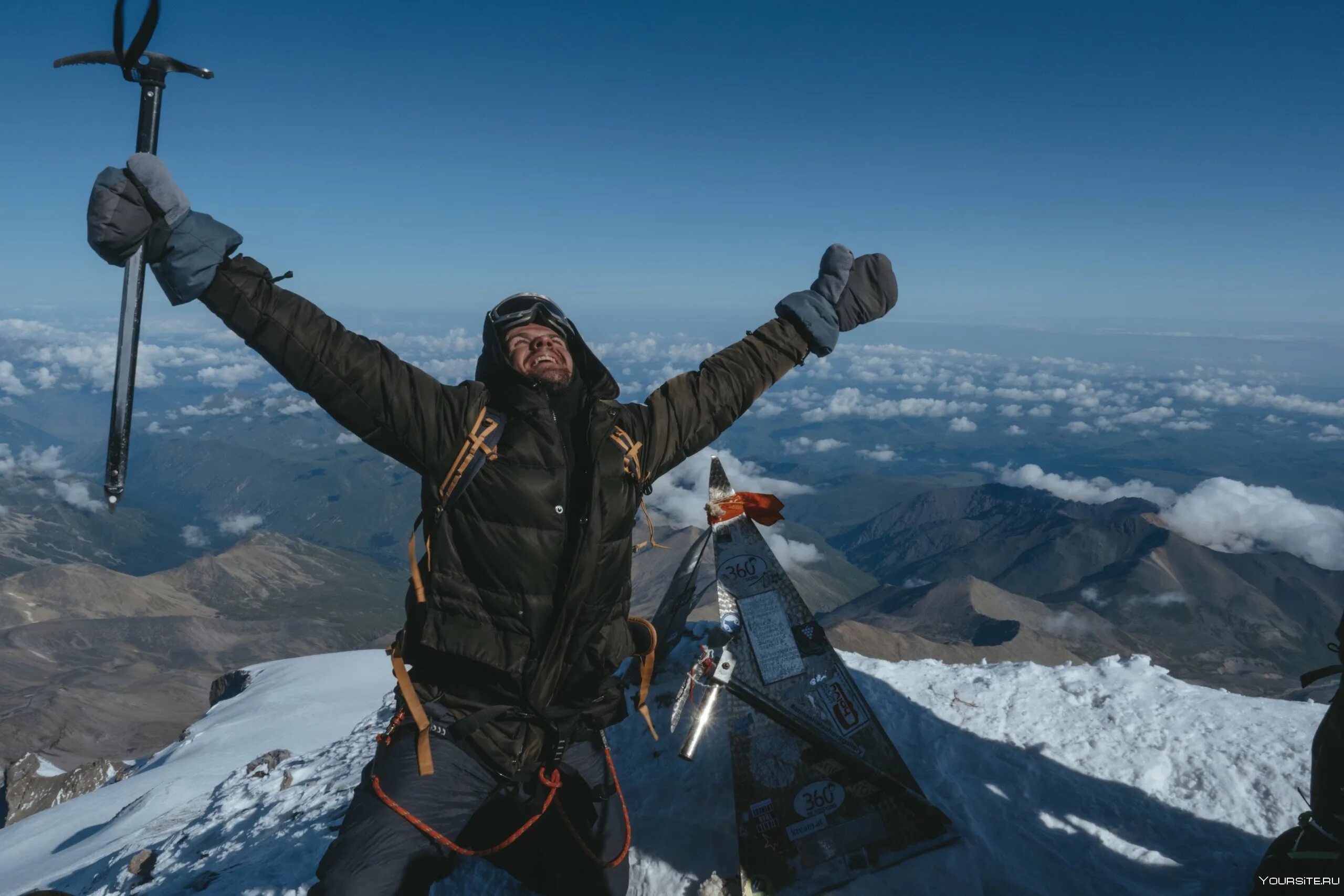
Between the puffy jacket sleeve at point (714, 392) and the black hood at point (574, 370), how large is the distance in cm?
39

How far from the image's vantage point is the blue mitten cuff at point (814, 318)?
19.1 ft

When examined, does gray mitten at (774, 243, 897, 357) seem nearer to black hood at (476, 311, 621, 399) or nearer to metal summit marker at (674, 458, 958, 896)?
black hood at (476, 311, 621, 399)

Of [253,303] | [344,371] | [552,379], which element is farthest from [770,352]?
[253,303]

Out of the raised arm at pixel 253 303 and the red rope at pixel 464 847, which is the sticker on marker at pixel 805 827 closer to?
the red rope at pixel 464 847

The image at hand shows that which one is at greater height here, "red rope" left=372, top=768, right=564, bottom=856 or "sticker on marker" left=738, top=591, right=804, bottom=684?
"sticker on marker" left=738, top=591, right=804, bottom=684

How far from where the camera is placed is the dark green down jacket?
4383mm

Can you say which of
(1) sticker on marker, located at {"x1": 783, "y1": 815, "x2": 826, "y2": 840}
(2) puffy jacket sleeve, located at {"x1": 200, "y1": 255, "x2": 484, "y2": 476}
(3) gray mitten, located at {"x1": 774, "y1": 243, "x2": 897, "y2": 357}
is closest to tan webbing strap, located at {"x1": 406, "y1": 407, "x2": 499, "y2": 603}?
(2) puffy jacket sleeve, located at {"x1": 200, "y1": 255, "x2": 484, "y2": 476}

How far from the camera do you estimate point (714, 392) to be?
575 cm

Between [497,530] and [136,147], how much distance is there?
11.9 feet

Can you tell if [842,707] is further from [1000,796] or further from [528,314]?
[528,314]

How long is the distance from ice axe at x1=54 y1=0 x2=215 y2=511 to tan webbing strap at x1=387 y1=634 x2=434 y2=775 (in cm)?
219

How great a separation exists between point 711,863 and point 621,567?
3.78m

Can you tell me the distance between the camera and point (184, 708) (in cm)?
13762

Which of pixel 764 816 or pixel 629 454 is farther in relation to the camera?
pixel 764 816
